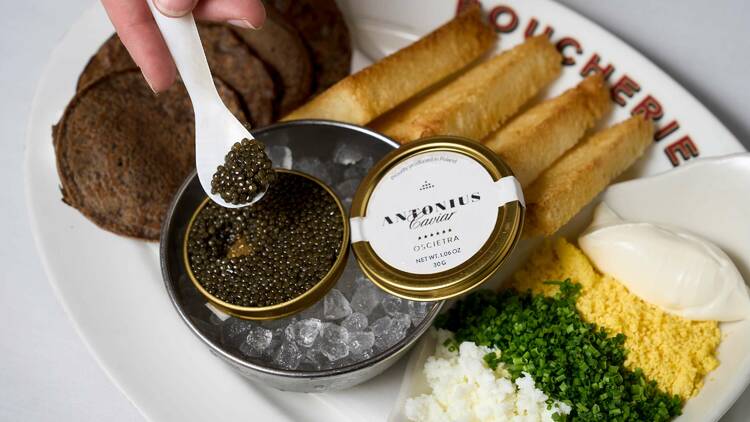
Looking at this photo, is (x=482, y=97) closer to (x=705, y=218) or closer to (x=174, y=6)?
(x=705, y=218)

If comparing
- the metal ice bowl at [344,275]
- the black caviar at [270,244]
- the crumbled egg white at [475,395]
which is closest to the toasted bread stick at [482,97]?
the metal ice bowl at [344,275]

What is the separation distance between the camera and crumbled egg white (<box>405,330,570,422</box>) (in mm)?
2148

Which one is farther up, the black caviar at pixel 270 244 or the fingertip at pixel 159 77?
the fingertip at pixel 159 77

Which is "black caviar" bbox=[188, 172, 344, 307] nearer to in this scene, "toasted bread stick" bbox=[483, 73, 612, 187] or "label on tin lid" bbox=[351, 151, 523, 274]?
"label on tin lid" bbox=[351, 151, 523, 274]

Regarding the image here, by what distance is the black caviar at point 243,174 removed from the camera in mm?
2176

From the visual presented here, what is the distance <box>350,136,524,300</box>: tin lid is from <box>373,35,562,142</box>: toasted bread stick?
0.84 feet

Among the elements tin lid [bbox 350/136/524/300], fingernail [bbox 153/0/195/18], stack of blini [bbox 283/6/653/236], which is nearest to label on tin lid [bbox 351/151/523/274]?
tin lid [bbox 350/136/524/300]

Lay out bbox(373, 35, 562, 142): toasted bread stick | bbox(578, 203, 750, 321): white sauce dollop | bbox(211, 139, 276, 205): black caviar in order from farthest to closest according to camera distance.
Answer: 1. bbox(373, 35, 562, 142): toasted bread stick
2. bbox(578, 203, 750, 321): white sauce dollop
3. bbox(211, 139, 276, 205): black caviar

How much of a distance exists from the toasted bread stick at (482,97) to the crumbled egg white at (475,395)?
81 centimetres

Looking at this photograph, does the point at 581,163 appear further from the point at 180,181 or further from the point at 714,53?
the point at 180,181

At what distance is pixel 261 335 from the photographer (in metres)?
2.27

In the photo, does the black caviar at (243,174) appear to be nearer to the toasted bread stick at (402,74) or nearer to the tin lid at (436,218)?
the tin lid at (436,218)

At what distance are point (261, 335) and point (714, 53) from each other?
228 cm

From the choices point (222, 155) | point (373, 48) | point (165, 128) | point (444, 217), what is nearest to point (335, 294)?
point (444, 217)
